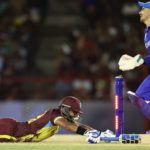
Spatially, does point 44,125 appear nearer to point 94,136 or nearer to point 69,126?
point 69,126

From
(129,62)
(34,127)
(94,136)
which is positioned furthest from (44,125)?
(129,62)

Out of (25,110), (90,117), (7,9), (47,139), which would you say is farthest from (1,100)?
(47,139)

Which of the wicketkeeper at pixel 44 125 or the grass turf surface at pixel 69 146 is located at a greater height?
the wicketkeeper at pixel 44 125

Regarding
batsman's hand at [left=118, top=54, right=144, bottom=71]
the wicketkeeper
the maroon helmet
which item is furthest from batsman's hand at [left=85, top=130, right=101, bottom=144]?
batsman's hand at [left=118, top=54, right=144, bottom=71]

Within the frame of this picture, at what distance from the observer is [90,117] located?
47.6ft

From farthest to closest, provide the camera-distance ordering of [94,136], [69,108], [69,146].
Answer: [69,108] < [94,136] < [69,146]

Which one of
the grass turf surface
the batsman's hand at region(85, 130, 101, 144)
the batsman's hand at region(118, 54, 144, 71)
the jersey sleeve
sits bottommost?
the grass turf surface

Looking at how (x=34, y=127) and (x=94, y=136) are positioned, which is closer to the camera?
(x=94, y=136)

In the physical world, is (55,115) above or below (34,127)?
above

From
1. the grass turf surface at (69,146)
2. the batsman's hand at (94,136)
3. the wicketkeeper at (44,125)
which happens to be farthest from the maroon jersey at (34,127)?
the batsman's hand at (94,136)

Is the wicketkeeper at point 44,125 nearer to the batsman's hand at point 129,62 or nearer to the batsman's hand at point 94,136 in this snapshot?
the batsman's hand at point 94,136

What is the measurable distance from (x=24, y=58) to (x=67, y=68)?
97 centimetres

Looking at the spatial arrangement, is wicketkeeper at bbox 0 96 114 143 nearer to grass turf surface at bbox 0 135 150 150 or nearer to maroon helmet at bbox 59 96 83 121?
maroon helmet at bbox 59 96 83 121

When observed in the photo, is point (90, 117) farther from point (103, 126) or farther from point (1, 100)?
point (1, 100)
